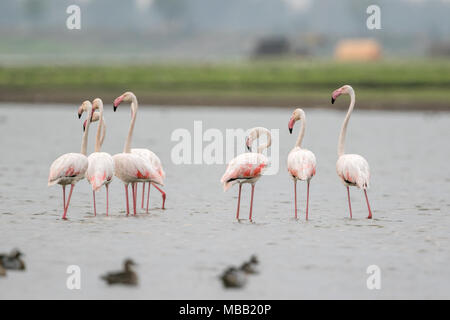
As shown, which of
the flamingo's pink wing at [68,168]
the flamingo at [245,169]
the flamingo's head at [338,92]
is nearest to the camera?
the flamingo's pink wing at [68,168]

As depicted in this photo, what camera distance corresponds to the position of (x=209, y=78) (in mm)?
45969

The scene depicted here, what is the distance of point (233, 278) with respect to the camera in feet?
30.4

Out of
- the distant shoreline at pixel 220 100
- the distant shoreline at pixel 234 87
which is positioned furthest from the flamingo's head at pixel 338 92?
the distant shoreline at pixel 234 87

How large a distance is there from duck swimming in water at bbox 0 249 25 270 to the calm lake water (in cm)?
12

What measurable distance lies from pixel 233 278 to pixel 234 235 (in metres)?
2.79

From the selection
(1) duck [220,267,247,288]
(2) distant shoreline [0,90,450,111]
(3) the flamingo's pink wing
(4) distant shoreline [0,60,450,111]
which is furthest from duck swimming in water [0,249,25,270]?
(4) distant shoreline [0,60,450,111]

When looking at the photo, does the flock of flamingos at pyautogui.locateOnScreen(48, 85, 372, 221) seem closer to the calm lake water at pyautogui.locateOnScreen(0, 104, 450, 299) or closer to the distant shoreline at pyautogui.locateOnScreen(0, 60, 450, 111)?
the calm lake water at pyautogui.locateOnScreen(0, 104, 450, 299)

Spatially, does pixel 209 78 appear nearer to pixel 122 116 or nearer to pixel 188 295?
pixel 122 116

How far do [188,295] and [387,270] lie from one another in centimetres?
246

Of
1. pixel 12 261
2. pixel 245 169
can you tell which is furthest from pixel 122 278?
pixel 245 169

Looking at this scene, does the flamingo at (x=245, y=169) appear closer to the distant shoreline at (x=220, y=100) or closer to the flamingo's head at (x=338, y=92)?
the flamingo's head at (x=338, y=92)

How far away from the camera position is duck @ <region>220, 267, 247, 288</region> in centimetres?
927

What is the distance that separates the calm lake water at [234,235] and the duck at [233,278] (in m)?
0.09

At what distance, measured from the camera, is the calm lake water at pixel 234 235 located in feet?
31.2
